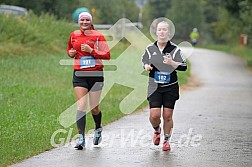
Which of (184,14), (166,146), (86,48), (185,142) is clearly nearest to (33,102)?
(185,142)

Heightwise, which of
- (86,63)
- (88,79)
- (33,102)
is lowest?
(33,102)

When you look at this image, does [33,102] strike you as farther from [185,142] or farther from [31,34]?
[31,34]

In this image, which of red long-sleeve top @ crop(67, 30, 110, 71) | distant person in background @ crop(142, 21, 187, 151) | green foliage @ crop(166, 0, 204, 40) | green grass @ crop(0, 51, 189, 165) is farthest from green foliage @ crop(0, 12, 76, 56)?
green foliage @ crop(166, 0, 204, 40)

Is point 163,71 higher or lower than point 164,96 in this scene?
higher

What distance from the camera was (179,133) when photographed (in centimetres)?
1212

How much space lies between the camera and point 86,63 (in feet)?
32.8

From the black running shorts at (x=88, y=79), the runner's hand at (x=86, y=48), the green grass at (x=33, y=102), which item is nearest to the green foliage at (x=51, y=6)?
the green grass at (x=33, y=102)

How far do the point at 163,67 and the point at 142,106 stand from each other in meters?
6.94

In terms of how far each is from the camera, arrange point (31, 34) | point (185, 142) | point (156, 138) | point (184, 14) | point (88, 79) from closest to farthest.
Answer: point (88, 79) < point (156, 138) < point (185, 142) < point (31, 34) < point (184, 14)

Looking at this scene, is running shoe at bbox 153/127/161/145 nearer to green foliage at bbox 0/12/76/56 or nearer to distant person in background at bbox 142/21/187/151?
distant person in background at bbox 142/21/187/151

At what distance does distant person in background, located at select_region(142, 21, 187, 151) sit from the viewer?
9977 mm

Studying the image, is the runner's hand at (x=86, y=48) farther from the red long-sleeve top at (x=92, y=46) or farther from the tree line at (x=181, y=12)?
the tree line at (x=181, y=12)

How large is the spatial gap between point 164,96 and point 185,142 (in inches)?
47.3

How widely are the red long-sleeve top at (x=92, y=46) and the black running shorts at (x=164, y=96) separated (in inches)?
34.0
